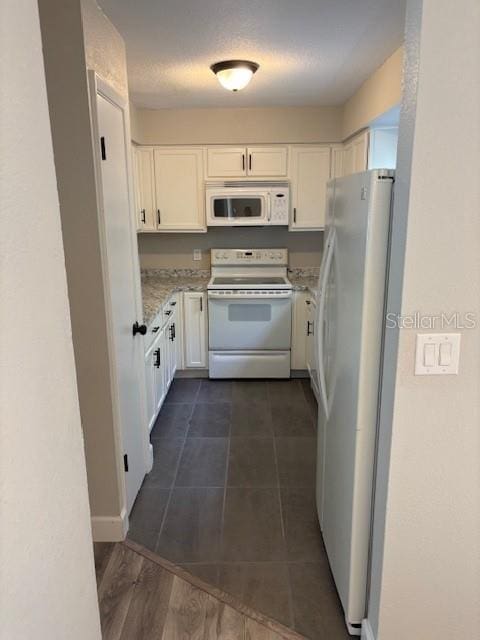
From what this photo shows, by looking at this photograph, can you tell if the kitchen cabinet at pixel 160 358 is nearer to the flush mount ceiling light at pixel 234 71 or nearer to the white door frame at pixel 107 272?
the white door frame at pixel 107 272

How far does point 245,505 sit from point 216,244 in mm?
2821

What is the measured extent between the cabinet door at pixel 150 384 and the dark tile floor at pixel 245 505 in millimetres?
215

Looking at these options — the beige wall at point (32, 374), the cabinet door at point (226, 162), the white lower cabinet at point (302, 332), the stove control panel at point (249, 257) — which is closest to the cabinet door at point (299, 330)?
the white lower cabinet at point (302, 332)

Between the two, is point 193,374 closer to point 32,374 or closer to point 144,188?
point 144,188

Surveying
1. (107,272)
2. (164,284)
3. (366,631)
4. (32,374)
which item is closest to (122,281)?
(107,272)

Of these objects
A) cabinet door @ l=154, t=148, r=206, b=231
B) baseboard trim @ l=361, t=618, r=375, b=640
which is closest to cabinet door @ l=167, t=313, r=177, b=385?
cabinet door @ l=154, t=148, r=206, b=231

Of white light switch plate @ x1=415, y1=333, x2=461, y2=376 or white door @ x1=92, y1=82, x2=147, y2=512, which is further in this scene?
white door @ x1=92, y1=82, x2=147, y2=512

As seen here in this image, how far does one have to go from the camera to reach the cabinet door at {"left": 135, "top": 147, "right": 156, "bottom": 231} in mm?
4270

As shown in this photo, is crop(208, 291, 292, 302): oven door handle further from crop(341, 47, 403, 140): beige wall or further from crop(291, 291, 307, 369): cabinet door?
crop(341, 47, 403, 140): beige wall

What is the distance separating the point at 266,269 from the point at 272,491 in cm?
252

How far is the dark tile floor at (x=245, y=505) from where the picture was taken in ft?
6.45

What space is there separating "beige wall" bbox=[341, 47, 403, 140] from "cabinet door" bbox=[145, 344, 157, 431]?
2041 millimetres

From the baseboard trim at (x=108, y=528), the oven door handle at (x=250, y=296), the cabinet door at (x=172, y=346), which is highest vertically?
the oven door handle at (x=250, y=296)

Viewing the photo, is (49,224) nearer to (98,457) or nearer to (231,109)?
(98,457)
